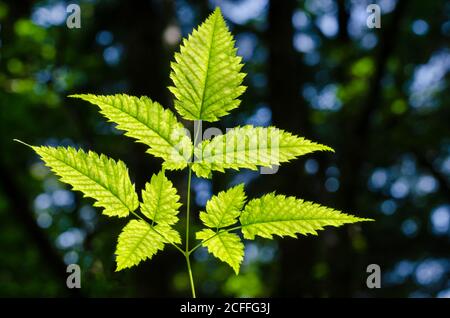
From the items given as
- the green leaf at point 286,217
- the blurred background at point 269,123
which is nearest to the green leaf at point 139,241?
the green leaf at point 286,217

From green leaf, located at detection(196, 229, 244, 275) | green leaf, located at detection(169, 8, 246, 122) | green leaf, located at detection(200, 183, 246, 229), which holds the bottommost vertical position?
green leaf, located at detection(196, 229, 244, 275)

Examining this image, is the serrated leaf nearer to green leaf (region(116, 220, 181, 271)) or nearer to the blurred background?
green leaf (region(116, 220, 181, 271))

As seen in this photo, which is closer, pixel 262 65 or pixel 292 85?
pixel 292 85

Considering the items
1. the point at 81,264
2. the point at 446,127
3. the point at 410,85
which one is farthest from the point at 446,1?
the point at 81,264

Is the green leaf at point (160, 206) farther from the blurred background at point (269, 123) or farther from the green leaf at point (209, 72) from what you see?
the blurred background at point (269, 123)

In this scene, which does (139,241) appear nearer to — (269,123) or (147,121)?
(147,121)

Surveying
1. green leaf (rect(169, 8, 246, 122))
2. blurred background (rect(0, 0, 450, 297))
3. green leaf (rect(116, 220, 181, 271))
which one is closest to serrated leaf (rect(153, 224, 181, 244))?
green leaf (rect(116, 220, 181, 271))

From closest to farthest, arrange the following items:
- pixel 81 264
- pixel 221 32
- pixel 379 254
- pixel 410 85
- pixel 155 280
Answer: pixel 221 32
pixel 81 264
pixel 155 280
pixel 410 85
pixel 379 254
